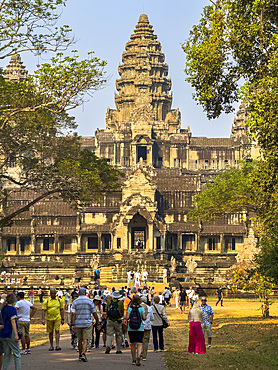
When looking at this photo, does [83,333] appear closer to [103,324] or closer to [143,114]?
[103,324]

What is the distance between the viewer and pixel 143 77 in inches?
4395

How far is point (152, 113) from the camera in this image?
334ft

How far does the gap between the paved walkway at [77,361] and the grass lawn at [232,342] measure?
0.54 m

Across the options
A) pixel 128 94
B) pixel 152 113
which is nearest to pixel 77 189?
pixel 152 113

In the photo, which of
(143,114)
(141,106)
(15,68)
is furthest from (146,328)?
(15,68)

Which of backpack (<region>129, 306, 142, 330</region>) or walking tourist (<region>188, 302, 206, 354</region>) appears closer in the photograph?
backpack (<region>129, 306, 142, 330</region>)

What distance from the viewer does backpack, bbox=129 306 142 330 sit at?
19.9 metres

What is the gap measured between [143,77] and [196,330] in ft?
302

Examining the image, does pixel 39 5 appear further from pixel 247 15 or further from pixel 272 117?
pixel 272 117

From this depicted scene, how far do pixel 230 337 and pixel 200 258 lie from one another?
47.8 meters

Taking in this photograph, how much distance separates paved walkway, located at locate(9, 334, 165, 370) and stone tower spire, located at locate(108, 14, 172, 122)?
86.0 meters

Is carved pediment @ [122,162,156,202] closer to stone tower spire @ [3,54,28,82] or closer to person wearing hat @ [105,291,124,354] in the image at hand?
stone tower spire @ [3,54,28,82]

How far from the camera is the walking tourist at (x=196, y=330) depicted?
22.0 meters

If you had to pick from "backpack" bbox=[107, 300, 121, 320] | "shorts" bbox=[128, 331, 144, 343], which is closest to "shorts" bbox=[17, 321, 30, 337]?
"backpack" bbox=[107, 300, 121, 320]
